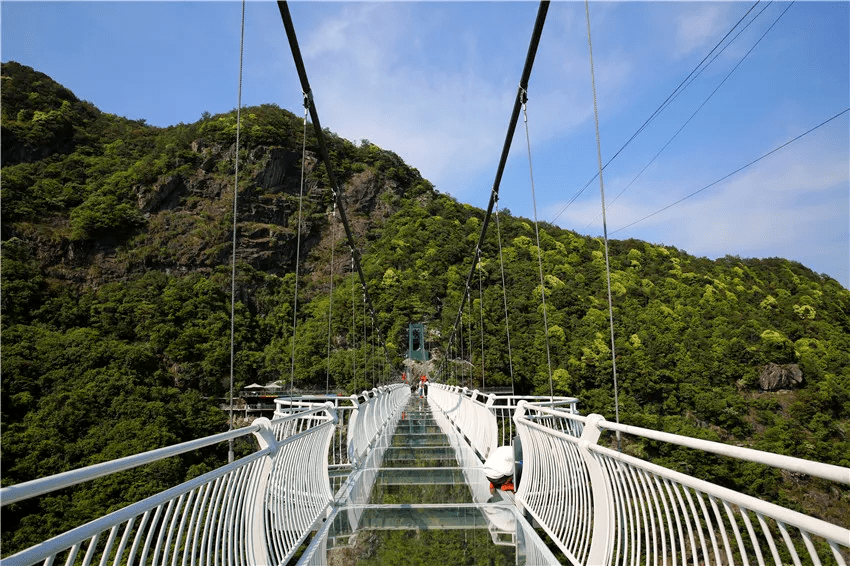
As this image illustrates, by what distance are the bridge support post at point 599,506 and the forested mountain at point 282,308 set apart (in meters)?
14.1

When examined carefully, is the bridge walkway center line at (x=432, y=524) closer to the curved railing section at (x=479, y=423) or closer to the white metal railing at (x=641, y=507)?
the white metal railing at (x=641, y=507)

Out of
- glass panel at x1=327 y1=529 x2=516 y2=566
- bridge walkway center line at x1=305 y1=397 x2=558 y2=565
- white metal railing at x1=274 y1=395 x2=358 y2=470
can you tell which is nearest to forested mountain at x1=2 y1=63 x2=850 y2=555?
white metal railing at x1=274 y1=395 x2=358 y2=470

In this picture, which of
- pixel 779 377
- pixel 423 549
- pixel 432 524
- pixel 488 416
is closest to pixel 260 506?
pixel 423 549

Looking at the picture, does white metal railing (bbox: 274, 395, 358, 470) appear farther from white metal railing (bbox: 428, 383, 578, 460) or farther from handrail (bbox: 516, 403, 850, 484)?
handrail (bbox: 516, 403, 850, 484)

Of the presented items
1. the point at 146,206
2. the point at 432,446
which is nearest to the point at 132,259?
the point at 146,206

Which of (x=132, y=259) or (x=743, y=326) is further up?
(x=132, y=259)

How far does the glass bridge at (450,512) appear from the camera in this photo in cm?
107

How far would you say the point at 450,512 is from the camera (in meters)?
3.60

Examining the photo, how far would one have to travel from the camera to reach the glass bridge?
1071mm

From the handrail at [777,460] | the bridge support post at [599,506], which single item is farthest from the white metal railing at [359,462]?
the handrail at [777,460]

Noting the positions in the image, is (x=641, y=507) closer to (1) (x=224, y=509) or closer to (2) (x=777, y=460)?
(2) (x=777, y=460)

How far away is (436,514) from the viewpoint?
3541 millimetres

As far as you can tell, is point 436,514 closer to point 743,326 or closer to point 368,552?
point 368,552

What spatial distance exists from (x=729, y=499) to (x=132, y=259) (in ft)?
211
